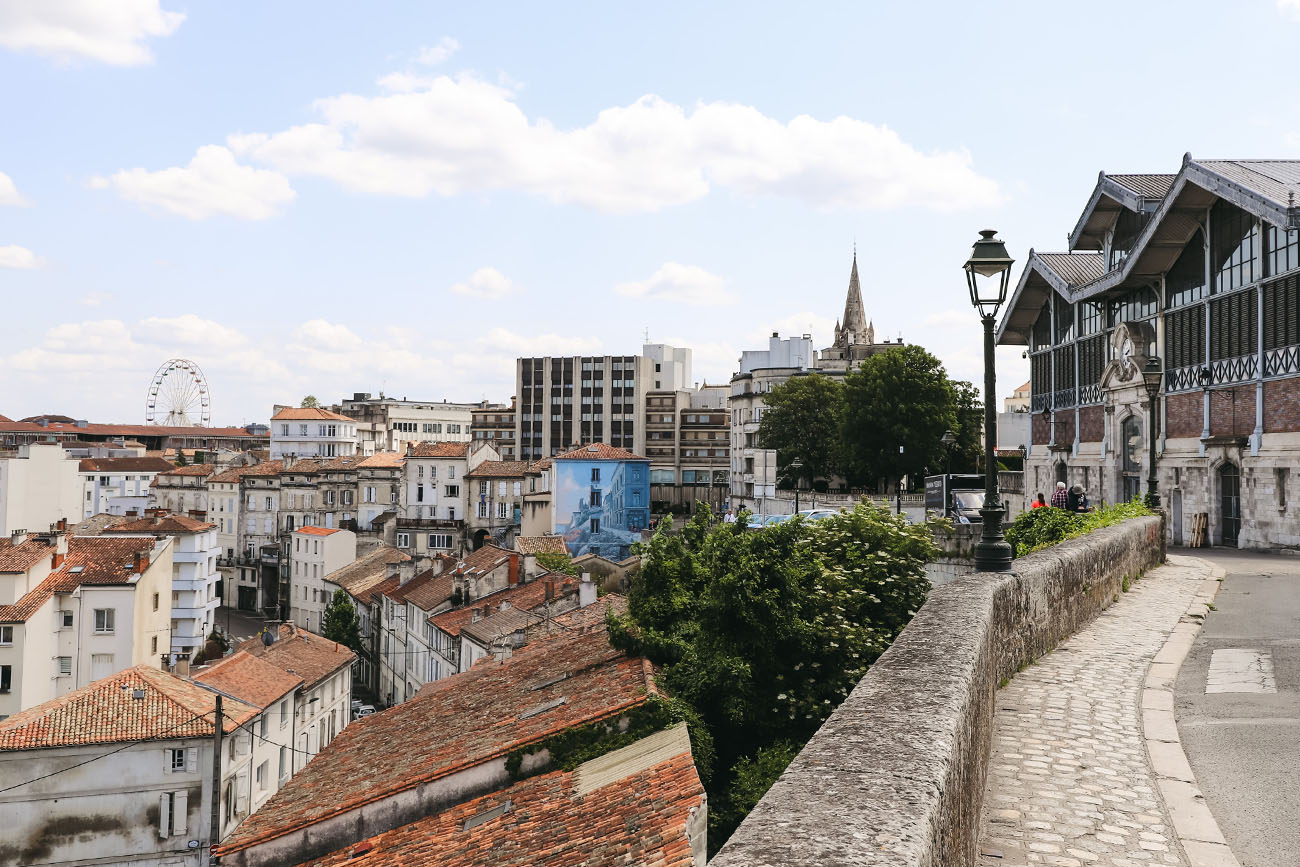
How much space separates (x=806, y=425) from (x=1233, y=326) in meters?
45.4

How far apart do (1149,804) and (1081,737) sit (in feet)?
4.86

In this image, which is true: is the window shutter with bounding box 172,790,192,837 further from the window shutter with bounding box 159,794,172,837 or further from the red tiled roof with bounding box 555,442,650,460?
the red tiled roof with bounding box 555,442,650,460

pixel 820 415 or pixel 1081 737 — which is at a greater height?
pixel 820 415

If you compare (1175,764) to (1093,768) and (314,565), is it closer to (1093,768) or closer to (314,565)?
(1093,768)

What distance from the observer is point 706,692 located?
1373 cm

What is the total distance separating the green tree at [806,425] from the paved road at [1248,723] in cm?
6063

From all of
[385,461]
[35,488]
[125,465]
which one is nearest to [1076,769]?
[385,461]

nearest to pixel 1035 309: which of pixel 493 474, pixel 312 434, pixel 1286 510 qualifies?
pixel 1286 510

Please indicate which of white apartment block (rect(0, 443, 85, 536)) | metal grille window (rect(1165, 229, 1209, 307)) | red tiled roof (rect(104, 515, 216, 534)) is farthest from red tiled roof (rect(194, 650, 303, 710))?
white apartment block (rect(0, 443, 85, 536))

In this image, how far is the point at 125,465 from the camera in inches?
4279

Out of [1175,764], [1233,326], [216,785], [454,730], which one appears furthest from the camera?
[1233,326]

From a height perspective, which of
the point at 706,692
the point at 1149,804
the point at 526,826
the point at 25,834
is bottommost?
the point at 25,834

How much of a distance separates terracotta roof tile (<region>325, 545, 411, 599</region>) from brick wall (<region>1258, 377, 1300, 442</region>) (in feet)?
161

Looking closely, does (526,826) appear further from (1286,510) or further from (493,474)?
(493,474)
